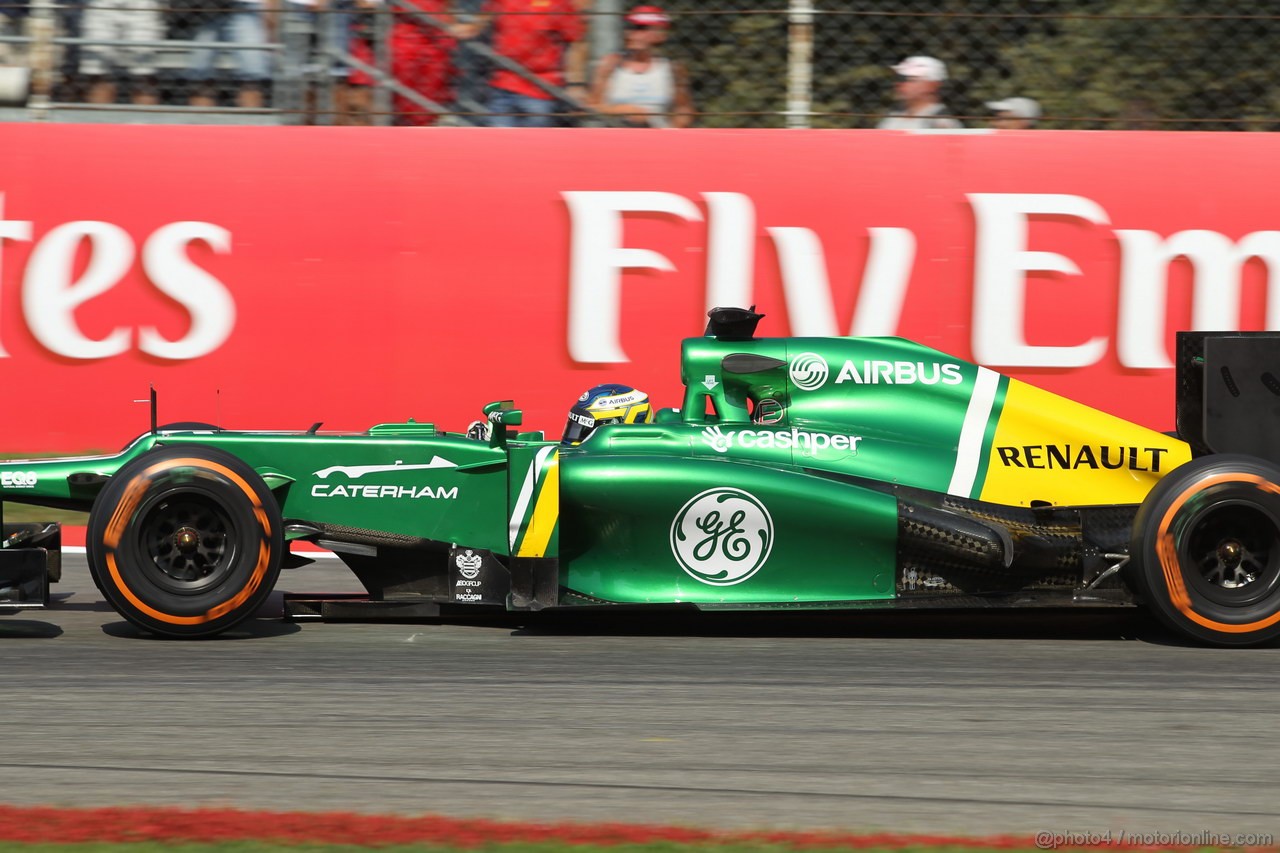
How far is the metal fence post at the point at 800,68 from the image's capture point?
33.6 ft

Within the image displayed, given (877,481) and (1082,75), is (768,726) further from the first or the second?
(1082,75)

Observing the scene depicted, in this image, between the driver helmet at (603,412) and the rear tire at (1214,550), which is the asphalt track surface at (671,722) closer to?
the rear tire at (1214,550)

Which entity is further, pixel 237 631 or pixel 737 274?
pixel 737 274

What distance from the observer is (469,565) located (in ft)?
20.8

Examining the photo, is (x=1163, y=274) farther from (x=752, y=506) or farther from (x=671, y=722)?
(x=671, y=722)

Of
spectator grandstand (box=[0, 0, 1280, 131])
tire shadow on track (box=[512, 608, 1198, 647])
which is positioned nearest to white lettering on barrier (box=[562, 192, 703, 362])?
spectator grandstand (box=[0, 0, 1280, 131])

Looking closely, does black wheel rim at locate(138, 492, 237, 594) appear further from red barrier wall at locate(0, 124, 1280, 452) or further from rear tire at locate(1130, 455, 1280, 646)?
red barrier wall at locate(0, 124, 1280, 452)

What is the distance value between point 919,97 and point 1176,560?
4724 mm

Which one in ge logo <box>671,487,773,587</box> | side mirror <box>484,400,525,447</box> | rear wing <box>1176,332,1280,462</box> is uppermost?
rear wing <box>1176,332,1280,462</box>

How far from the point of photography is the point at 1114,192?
974cm

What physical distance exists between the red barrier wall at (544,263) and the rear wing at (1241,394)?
3201mm

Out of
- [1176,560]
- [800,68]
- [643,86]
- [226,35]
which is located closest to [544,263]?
[643,86]

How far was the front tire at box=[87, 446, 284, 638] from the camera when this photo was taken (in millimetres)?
6043

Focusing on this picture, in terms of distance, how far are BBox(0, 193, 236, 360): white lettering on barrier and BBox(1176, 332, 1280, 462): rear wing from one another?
18.6ft
